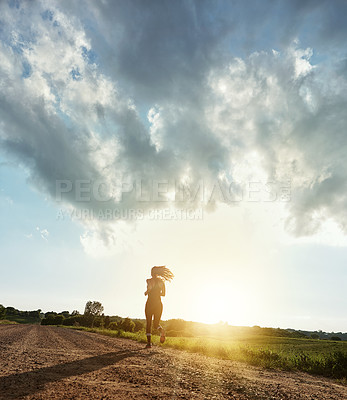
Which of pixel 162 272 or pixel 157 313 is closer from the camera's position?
pixel 157 313

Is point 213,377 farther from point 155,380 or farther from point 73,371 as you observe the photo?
point 73,371

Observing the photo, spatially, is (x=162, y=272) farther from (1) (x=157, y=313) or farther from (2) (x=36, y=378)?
(2) (x=36, y=378)

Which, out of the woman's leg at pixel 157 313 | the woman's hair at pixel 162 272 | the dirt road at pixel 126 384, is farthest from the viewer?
the woman's hair at pixel 162 272

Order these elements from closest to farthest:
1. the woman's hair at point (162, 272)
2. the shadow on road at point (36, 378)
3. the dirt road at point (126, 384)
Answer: the shadow on road at point (36, 378), the dirt road at point (126, 384), the woman's hair at point (162, 272)

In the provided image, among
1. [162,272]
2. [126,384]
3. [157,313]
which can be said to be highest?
[162,272]

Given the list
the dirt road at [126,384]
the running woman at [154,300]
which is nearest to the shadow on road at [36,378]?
the dirt road at [126,384]

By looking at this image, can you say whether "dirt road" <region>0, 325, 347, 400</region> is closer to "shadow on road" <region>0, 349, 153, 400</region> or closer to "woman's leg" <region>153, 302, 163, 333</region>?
"shadow on road" <region>0, 349, 153, 400</region>

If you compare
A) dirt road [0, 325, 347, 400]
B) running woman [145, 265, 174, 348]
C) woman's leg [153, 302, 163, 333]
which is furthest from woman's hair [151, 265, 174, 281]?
dirt road [0, 325, 347, 400]

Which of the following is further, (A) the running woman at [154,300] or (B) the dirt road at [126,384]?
(A) the running woman at [154,300]

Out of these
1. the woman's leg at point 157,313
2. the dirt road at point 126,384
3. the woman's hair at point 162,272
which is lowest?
the dirt road at point 126,384

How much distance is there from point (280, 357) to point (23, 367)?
7.54 m

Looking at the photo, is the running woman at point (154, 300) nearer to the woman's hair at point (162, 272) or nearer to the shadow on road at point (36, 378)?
the woman's hair at point (162, 272)

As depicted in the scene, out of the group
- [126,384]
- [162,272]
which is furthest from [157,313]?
[126,384]

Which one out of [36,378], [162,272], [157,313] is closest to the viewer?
[36,378]
